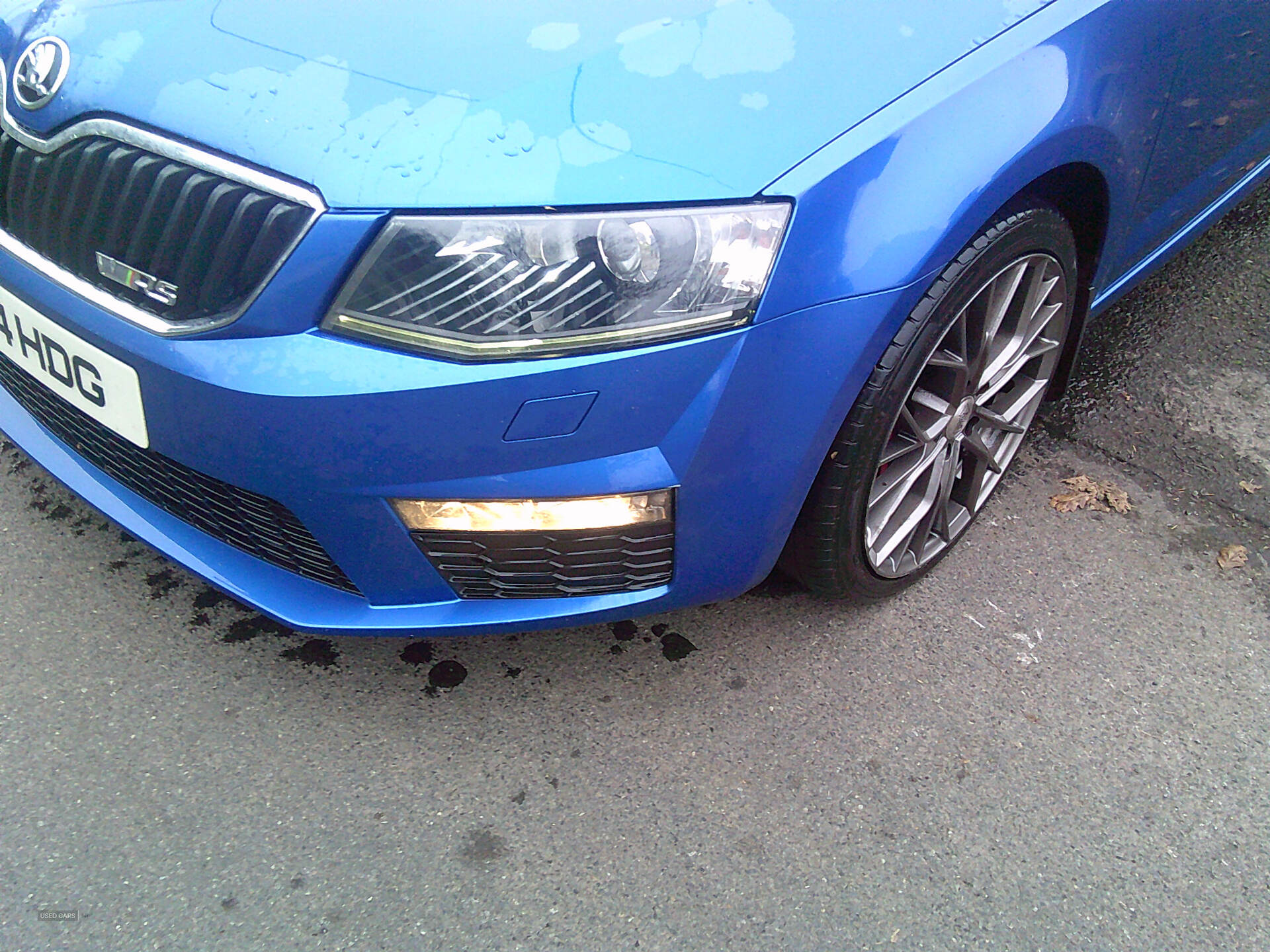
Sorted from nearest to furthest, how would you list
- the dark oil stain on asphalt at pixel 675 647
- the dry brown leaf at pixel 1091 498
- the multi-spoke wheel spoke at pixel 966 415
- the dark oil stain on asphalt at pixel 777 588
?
the multi-spoke wheel spoke at pixel 966 415 → the dark oil stain on asphalt at pixel 675 647 → the dark oil stain on asphalt at pixel 777 588 → the dry brown leaf at pixel 1091 498

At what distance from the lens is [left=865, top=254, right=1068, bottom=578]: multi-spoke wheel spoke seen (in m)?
1.82

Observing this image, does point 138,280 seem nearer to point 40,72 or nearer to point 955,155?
point 40,72

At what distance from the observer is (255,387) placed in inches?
52.5

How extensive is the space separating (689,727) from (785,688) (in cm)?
21

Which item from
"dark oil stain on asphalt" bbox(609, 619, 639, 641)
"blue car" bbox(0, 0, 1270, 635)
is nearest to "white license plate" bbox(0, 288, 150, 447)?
"blue car" bbox(0, 0, 1270, 635)

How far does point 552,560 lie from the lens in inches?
60.1

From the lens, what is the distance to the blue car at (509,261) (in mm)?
1309

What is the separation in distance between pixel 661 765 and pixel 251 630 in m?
0.84

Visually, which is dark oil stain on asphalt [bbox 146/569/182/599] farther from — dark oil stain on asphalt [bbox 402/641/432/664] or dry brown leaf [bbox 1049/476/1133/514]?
dry brown leaf [bbox 1049/476/1133/514]

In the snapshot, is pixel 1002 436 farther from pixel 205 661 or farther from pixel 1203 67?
pixel 205 661

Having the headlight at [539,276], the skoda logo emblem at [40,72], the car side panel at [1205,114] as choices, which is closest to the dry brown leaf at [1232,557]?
the car side panel at [1205,114]

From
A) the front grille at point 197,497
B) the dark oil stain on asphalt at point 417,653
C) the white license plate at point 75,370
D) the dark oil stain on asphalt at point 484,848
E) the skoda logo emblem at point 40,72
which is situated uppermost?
the skoda logo emblem at point 40,72

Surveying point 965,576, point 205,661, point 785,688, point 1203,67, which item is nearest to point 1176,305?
point 1203,67

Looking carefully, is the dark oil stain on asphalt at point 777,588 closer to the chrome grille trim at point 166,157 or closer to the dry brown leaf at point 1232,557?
the dry brown leaf at point 1232,557
